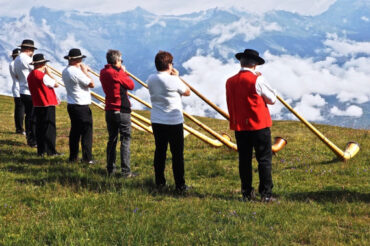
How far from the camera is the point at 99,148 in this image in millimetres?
12336

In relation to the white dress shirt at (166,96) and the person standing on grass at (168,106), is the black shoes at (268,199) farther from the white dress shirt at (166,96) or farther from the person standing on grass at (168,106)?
the white dress shirt at (166,96)

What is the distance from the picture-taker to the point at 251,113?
6.69 m

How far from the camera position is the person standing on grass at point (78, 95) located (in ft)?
28.7

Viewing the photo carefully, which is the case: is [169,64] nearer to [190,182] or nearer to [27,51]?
[190,182]

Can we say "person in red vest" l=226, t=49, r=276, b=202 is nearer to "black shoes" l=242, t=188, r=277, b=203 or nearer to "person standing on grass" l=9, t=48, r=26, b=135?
"black shoes" l=242, t=188, r=277, b=203

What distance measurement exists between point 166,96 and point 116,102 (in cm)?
169

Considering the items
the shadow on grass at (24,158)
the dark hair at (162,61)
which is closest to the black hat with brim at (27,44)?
the shadow on grass at (24,158)

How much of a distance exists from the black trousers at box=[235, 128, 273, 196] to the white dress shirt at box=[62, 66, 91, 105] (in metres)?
4.08

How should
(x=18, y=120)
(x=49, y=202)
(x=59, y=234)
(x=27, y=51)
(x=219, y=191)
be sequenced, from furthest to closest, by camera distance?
1. (x=18, y=120)
2. (x=27, y=51)
3. (x=219, y=191)
4. (x=49, y=202)
5. (x=59, y=234)

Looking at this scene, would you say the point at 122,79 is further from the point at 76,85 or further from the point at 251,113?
the point at 251,113

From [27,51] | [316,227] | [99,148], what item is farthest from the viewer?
[99,148]

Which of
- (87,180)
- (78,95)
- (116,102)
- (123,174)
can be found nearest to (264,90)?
(116,102)

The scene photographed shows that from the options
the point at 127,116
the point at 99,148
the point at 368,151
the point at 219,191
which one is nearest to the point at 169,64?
the point at 127,116

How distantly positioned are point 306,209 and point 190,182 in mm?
2976
